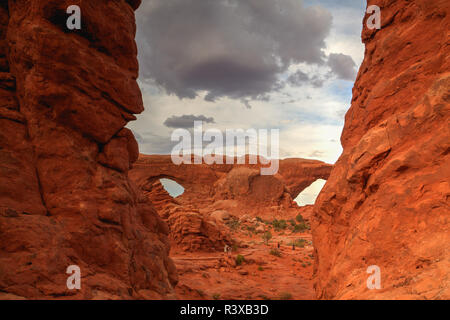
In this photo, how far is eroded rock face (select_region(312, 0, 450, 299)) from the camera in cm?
323

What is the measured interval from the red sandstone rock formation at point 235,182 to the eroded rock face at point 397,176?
2630 centimetres

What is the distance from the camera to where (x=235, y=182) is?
33.7 metres

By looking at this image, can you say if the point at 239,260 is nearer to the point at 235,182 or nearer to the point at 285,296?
the point at 285,296

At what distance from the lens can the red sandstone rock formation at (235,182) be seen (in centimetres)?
3241

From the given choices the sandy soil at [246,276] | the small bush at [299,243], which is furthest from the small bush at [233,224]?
the sandy soil at [246,276]

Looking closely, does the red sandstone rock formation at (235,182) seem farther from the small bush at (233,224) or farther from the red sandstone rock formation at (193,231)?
the red sandstone rock formation at (193,231)

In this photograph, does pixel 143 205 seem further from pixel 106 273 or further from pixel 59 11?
pixel 59 11

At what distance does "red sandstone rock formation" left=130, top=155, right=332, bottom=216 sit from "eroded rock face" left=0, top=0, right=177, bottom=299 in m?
27.5

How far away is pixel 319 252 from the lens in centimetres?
581

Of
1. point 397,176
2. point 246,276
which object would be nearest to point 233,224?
point 246,276

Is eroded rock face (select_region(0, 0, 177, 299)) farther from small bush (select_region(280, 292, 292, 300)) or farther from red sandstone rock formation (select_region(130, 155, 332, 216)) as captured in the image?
red sandstone rock formation (select_region(130, 155, 332, 216))

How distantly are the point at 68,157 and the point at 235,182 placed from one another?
2953 cm
